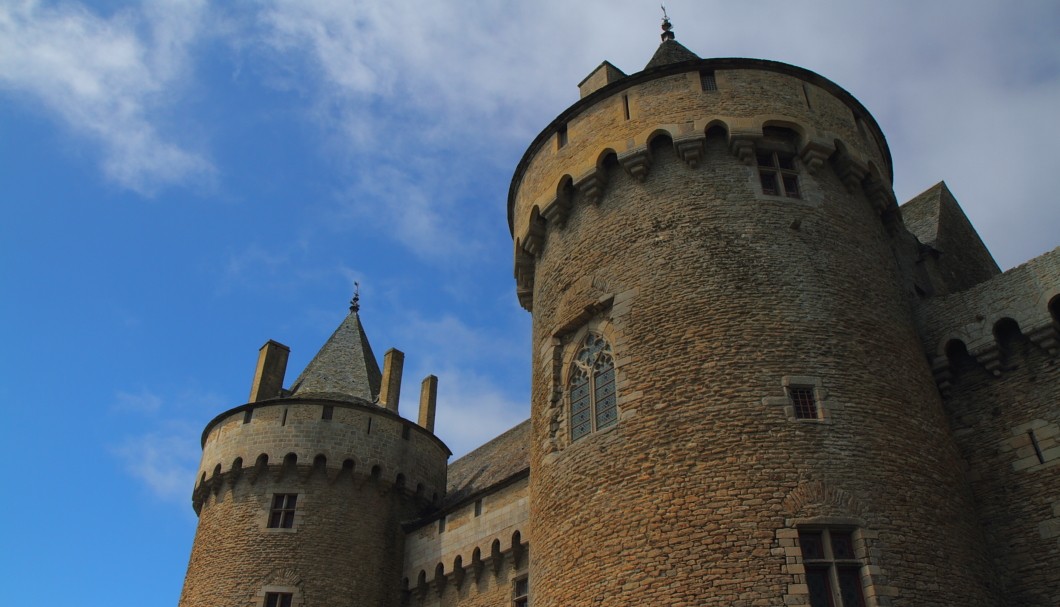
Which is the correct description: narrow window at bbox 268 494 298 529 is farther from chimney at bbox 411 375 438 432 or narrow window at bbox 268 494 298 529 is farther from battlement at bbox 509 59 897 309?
battlement at bbox 509 59 897 309

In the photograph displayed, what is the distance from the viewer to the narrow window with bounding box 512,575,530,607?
18.7 metres

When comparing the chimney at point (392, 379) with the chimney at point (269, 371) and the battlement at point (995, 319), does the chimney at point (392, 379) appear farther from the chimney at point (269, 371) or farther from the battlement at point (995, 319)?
the battlement at point (995, 319)

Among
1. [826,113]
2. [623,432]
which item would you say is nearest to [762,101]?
[826,113]

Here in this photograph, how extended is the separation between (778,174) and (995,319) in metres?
4.39

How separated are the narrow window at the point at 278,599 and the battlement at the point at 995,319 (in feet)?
51.3

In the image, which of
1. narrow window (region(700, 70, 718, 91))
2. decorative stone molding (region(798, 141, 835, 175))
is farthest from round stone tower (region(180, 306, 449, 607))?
decorative stone molding (region(798, 141, 835, 175))

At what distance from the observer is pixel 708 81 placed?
52.0 feet

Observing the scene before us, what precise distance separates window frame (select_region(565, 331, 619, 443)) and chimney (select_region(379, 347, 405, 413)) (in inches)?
480

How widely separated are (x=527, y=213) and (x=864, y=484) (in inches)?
342

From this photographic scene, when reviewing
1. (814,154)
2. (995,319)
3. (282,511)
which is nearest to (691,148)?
(814,154)

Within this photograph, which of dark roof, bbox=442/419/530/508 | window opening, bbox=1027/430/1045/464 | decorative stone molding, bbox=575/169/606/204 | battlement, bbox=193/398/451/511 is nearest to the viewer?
window opening, bbox=1027/430/1045/464

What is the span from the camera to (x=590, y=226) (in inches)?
613

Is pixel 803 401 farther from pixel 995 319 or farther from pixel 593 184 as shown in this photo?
pixel 593 184

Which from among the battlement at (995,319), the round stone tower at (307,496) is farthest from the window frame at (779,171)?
the round stone tower at (307,496)
